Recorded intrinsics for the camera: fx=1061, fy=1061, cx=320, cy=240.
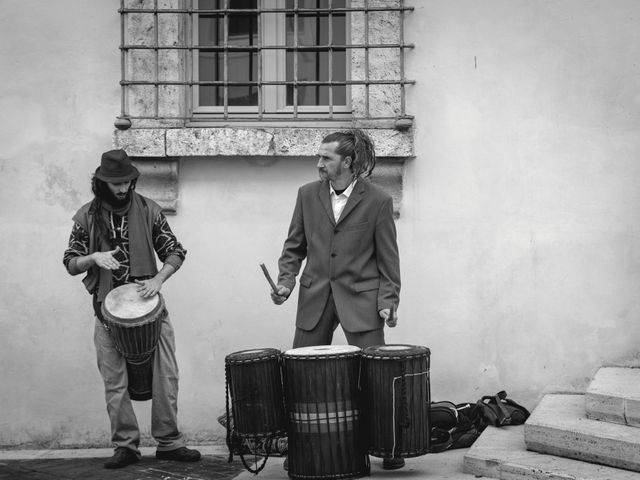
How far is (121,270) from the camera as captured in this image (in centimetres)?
587

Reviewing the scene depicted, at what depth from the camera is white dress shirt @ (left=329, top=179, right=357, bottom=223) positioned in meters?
5.66

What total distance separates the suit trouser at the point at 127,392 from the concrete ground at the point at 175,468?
0.16 metres

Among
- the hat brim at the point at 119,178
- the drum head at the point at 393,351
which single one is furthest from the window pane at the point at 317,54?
the drum head at the point at 393,351

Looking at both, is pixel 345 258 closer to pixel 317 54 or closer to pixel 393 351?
pixel 393 351

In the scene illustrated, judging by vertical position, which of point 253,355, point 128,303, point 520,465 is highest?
point 128,303

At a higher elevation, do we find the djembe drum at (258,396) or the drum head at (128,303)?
the drum head at (128,303)

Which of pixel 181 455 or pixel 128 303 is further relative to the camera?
pixel 181 455

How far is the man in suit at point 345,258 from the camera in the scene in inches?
218

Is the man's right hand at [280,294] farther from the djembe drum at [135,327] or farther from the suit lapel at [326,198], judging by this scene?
the djembe drum at [135,327]

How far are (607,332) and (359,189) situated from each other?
2.00 meters

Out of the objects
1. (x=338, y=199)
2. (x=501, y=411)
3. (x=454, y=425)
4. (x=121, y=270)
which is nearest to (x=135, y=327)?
(x=121, y=270)

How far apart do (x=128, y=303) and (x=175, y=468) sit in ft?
3.07

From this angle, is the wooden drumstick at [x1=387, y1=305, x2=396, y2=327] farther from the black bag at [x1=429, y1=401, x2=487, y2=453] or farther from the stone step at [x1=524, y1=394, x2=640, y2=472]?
the stone step at [x1=524, y1=394, x2=640, y2=472]

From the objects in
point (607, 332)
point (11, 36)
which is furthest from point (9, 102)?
point (607, 332)
